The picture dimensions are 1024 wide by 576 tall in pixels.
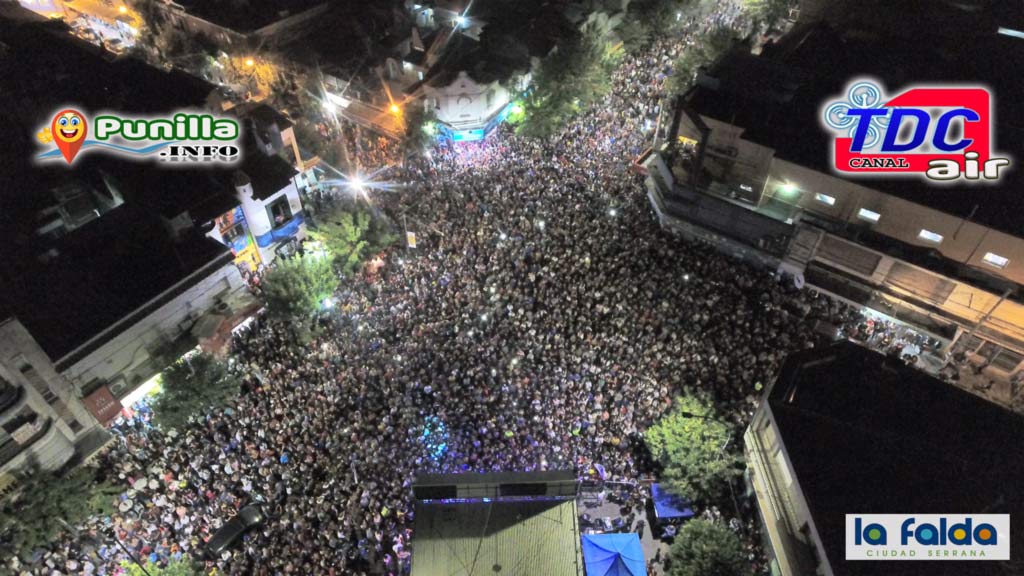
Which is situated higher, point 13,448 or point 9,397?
point 9,397

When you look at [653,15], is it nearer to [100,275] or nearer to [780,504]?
[780,504]

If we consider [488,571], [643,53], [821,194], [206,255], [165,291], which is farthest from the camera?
[643,53]

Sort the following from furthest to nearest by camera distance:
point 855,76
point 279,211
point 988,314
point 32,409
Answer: point 855,76
point 279,211
point 988,314
point 32,409

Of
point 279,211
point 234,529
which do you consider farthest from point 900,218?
point 234,529

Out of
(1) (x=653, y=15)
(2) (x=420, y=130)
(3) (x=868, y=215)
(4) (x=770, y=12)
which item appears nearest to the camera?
(3) (x=868, y=215)

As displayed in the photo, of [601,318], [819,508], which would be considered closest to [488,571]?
[819,508]

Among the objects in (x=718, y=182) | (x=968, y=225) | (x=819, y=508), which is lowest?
(x=819, y=508)

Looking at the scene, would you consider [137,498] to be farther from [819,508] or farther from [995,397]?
[995,397]
